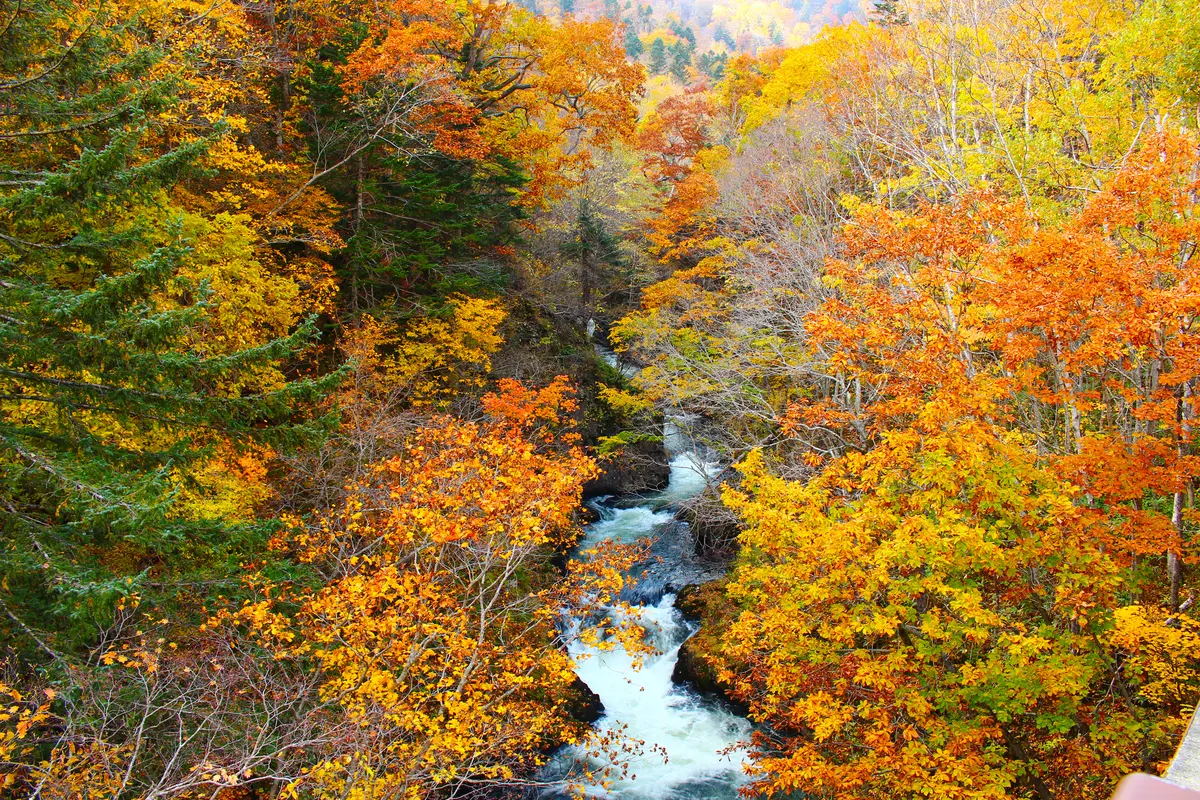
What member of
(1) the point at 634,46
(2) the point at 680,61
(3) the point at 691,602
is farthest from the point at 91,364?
(1) the point at 634,46

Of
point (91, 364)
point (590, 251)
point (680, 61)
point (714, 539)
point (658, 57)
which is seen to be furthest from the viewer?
point (658, 57)

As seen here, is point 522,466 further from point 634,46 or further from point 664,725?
point 634,46

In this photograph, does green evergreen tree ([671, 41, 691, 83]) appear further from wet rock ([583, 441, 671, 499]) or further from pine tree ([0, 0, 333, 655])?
pine tree ([0, 0, 333, 655])

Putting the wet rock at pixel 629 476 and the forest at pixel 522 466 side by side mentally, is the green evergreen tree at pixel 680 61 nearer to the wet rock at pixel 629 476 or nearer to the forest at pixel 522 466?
the wet rock at pixel 629 476

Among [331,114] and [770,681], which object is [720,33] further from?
[770,681]

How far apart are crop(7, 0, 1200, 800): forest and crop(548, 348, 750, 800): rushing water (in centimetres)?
13

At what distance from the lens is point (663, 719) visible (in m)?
13.4

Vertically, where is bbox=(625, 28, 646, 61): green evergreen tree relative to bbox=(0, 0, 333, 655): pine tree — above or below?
above

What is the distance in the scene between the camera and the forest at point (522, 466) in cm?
662

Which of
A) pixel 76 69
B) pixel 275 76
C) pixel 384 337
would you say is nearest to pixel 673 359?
pixel 384 337

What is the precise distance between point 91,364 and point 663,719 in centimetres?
1149

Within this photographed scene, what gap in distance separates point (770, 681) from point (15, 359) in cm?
903

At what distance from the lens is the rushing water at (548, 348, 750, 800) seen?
38.4 ft

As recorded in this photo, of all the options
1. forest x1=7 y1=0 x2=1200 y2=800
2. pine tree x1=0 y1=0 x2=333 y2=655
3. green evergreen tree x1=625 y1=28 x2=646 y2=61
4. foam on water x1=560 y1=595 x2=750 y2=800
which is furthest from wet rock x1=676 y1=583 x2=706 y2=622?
green evergreen tree x1=625 y1=28 x2=646 y2=61
